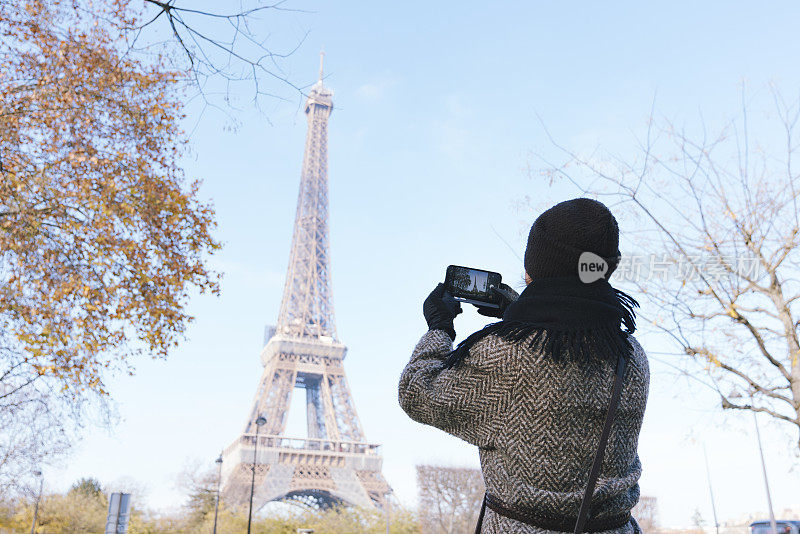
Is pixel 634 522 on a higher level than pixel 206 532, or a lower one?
higher

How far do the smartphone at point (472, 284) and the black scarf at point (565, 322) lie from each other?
188 mm

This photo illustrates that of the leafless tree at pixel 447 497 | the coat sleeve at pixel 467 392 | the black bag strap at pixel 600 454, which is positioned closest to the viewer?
the black bag strap at pixel 600 454

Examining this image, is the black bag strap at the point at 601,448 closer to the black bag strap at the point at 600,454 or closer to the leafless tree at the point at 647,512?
the black bag strap at the point at 600,454

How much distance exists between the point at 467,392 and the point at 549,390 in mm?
200

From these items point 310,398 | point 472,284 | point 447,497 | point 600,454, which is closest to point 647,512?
point 447,497

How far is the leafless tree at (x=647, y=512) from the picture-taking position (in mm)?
39375

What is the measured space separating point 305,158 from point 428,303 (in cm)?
4992

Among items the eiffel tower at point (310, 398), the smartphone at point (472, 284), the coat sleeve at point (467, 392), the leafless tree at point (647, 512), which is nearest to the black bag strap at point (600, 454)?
the coat sleeve at point (467, 392)

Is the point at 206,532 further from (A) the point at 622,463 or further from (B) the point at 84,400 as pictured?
(A) the point at 622,463

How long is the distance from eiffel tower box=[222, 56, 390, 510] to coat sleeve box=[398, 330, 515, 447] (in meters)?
30.4

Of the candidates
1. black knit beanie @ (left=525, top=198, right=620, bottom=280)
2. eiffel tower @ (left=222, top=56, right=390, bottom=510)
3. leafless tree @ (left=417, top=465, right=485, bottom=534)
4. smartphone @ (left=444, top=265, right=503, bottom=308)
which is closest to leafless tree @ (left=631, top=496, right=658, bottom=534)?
leafless tree @ (left=417, top=465, right=485, bottom=534)

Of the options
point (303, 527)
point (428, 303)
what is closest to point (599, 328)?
point (428, 303)

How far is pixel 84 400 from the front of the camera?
840 centimetres

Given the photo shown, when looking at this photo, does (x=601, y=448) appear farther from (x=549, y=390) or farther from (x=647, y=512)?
(x=647, y=512)
